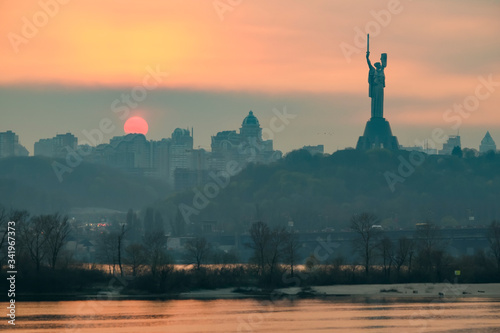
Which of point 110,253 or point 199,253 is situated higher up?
point 110,253

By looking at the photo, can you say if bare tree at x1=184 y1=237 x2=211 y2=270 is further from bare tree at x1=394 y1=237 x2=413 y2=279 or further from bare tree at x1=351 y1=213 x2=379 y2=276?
bare tree at x1=394 y1=237 x2=413 y2=279

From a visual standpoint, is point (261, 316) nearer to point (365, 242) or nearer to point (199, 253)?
point (365, 242)

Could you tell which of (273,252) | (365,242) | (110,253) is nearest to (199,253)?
(273,252)

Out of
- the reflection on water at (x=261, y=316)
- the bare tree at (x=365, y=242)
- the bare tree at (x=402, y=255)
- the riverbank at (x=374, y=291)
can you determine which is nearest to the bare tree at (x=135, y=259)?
the riverbank at (x=374, y=291)

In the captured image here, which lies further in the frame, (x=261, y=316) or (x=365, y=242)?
(x=365, y=242)

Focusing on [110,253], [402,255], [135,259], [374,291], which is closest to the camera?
[374,291]

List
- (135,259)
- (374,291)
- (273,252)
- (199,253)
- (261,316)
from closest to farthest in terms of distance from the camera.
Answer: (261,316) < (374,291) < (135,259) < (273,252) < (199,253)

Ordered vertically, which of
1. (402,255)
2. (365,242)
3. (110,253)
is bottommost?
(402,255)

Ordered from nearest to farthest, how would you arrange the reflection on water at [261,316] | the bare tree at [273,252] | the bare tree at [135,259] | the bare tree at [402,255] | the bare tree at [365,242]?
1. the reflection on water at [261,316]
2. the bare tree at [135,259]
3. the bare tree at [273,252]
4. the bare tree at [402,255]
5. the bare tree at [365,242]

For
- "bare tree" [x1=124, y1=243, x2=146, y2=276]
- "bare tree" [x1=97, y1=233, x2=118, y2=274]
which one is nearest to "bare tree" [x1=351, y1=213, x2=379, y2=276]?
"bare tree" [x1=124, y1=243, x2=146, y2=276]

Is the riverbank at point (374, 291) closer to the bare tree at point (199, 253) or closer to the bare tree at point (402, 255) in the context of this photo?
the bare tree at point (402, 255)
